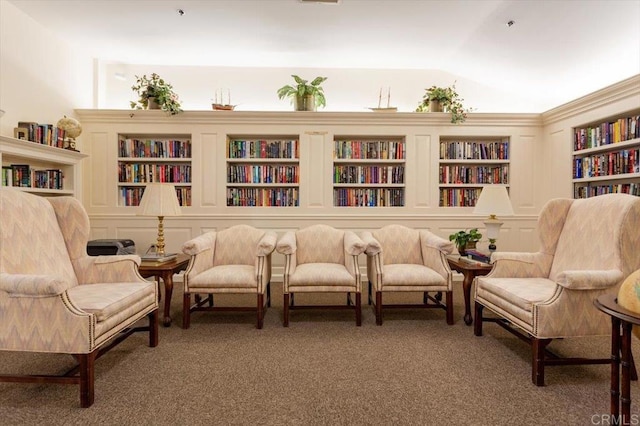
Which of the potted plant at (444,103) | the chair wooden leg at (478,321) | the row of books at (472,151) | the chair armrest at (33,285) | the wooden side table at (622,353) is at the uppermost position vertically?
the potted plant at (444,103)

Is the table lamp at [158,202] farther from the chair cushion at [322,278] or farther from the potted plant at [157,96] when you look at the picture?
the potted plant at [157,96]

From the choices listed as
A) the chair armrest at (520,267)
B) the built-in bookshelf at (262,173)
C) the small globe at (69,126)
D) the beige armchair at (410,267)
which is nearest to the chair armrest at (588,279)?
the chair armrest at (520,267)

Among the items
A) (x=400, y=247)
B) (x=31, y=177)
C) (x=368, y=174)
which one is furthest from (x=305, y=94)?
(x=31, y=177)

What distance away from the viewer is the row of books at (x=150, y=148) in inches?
177

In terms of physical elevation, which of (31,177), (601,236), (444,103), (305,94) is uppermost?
(305,94)

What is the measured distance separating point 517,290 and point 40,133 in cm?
445

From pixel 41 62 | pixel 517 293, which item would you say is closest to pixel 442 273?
pixel 517 293

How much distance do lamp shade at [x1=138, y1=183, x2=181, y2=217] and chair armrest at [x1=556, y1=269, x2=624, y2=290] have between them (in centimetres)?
294

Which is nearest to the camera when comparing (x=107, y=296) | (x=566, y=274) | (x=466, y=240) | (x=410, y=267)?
(x=566, y=274)

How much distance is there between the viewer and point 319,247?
3.41 metres

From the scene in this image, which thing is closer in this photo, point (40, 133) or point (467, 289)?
point (467, 289)

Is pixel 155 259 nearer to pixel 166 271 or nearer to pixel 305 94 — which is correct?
pixel 166 271

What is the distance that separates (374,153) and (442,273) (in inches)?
84.1

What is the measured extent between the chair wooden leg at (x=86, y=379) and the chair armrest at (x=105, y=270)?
0.69 m
